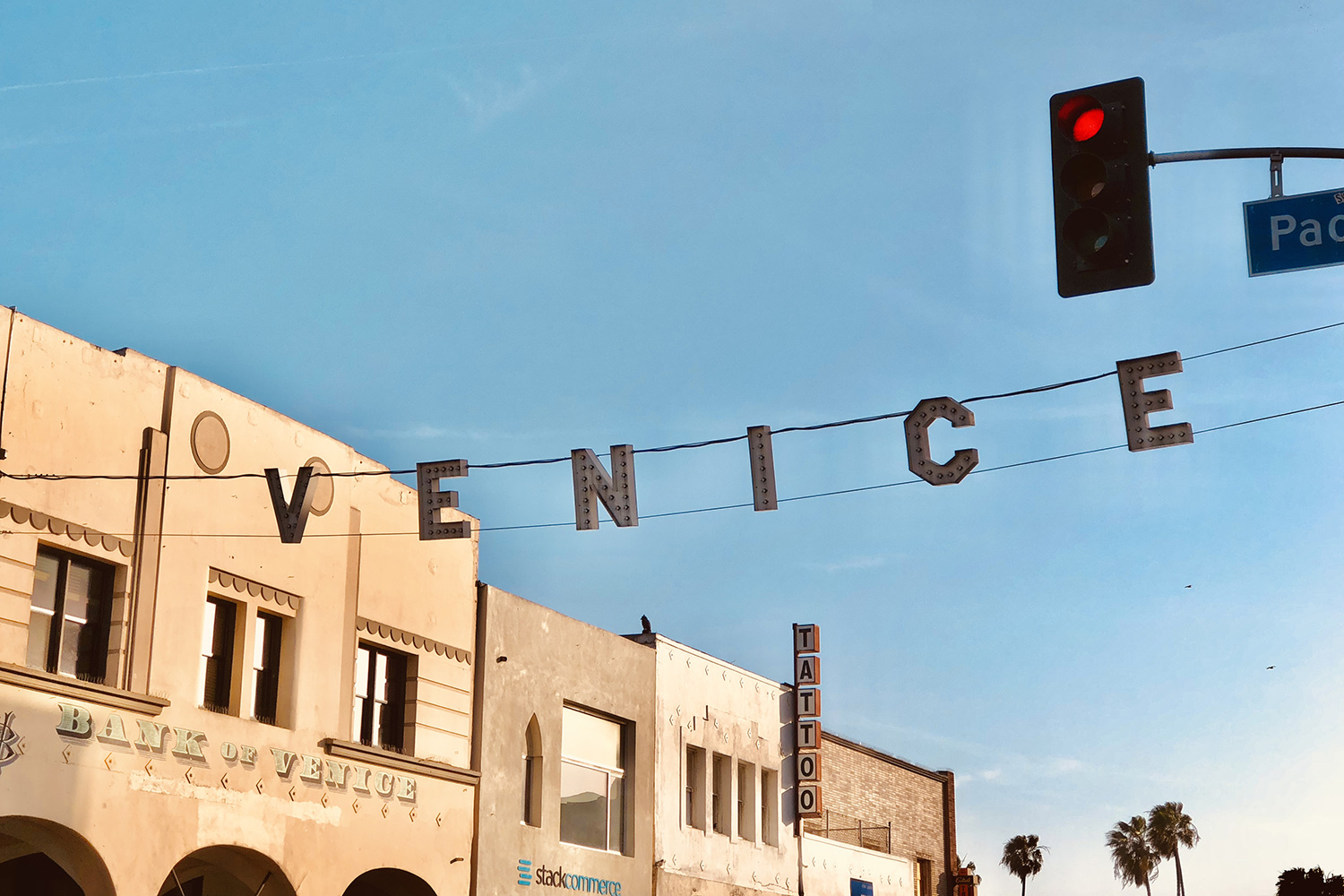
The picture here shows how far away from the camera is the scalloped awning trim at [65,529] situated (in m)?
16.6

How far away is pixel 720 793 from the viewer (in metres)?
30.1

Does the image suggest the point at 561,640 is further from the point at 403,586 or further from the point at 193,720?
the point at 193,720

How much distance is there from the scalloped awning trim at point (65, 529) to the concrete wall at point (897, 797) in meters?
19.8

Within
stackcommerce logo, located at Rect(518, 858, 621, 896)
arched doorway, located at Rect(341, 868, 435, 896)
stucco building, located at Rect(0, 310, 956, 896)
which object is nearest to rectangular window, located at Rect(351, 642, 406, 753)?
stucco building, located at Rect(0, 310, 956, 896)

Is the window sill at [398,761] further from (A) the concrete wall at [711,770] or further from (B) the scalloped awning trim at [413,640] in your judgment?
→ (A) the concrete wall at [711,770]

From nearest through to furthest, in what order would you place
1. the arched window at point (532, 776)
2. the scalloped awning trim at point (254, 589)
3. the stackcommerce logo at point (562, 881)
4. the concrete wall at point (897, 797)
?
the scalloped awning trim at point (254, 589) < the stackcommerce logo at point (562, 881) < the arched window at point (532, 776) < the concrete wall at point (897, 797)

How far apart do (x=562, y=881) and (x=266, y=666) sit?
22.8 ft

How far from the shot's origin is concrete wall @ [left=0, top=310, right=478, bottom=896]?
16.8m

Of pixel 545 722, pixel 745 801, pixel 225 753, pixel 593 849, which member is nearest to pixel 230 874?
pixel 225 753

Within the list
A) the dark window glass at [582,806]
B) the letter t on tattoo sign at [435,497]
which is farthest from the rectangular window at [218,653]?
the dark window glass at [582,806]

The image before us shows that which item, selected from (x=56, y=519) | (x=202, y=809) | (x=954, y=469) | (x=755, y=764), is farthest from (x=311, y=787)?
(x=755, y=764)

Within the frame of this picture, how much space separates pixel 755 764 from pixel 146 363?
16703mm

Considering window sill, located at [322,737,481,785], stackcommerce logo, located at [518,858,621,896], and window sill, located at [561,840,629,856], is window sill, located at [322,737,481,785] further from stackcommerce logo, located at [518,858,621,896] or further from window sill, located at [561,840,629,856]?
window sill, located at [561,840,629,856]

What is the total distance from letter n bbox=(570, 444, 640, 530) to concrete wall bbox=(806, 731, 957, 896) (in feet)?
60.5
